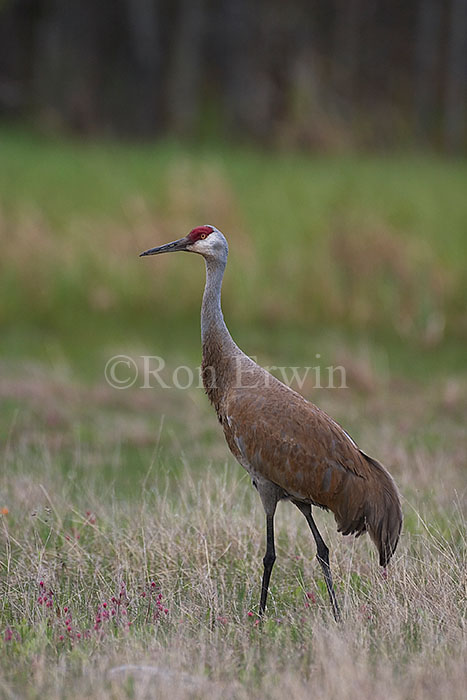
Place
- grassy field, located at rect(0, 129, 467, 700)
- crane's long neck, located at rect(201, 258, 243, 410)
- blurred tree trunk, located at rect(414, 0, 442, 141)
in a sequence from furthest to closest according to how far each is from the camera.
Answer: blurred tree trunk, located at rect(414, 0, 442, 141) < crane's long neck, located at rect(201, 258, 243, 410) < grassy field, located at rect(0, 129, 467, 700)

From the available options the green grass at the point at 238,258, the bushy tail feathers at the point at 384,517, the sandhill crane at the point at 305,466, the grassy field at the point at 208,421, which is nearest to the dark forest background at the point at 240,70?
the grassy field at the point at 208,421

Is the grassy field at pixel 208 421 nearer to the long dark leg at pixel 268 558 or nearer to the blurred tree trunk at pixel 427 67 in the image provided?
the long dark leg at pixel 268 558

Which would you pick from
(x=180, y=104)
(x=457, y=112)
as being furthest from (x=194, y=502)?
(x=457, y=112)

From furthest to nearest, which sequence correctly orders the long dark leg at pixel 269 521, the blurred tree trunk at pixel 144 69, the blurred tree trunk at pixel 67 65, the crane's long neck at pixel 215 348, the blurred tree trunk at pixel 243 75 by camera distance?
the blurred tree trunk at pixel 144 69 → the blurred tree trunk at pixel 243 75 → the blurred tree trunk at pixel 67 65 → the crane's long neck at pixel 215 348 → the long dark leg at pixel 269 521

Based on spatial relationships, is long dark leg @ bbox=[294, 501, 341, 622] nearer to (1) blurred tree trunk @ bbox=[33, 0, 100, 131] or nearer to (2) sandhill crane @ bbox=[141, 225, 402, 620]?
(2) sandhill crane @ bbox=[141, 225, 402, 620]

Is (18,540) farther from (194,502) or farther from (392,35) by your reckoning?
(392,35)

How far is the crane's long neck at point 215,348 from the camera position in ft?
18.4

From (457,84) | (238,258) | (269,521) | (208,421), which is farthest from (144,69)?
(269,521)

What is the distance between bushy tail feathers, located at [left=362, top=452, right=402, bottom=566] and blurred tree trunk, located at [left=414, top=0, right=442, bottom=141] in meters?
27.8

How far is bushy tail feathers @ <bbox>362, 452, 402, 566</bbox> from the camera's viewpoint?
5258mm

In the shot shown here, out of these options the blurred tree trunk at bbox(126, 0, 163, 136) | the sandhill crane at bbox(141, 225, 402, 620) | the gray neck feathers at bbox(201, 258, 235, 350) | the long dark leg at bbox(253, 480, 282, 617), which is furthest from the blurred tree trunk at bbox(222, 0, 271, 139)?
the long dark leg at bbox(253, 480, 282, 617)

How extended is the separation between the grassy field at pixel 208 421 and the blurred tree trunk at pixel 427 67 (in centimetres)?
893

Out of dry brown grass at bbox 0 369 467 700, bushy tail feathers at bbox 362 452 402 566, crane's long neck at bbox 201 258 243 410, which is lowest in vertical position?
dry brown grass at bbox 0 369 467 700

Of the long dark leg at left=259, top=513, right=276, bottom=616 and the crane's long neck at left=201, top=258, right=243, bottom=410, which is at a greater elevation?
the crane's long neck at left=201, top=258, right=243, bottom=410
